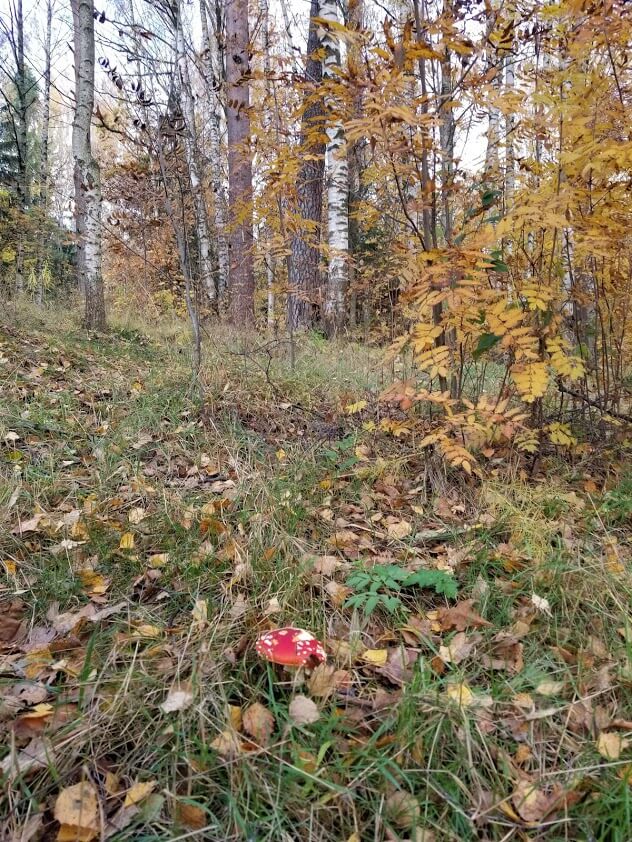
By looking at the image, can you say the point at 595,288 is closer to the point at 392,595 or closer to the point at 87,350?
the point at 392,595

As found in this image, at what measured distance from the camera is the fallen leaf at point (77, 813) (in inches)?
44.0

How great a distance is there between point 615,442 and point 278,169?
3378mm

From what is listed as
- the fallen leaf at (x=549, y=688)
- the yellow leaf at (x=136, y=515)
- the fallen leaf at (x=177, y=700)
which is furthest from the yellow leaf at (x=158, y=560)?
the fallen leaf at (x=549, y=688)

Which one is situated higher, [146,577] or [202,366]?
[202,366]

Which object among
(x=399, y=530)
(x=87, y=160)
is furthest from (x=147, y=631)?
(x=87, y=160)

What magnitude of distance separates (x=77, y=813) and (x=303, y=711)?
59cm

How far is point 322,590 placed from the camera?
194 cm

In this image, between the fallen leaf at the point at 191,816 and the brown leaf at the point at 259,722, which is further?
the brown leaf at the point at 259,722

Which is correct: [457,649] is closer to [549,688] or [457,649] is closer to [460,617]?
[460,617]

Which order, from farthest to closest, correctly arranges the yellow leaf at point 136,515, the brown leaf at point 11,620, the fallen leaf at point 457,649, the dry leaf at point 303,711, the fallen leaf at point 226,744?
the yellow leaf at point 136,515 < the brown leaf at point 11,620 < the fallen leaf at point 457,649 < the dry leaf at point 303,711 < the fallen leaf at point 226,744

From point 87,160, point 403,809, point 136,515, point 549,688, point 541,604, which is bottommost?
point 403,809

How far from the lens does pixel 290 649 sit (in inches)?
56.6

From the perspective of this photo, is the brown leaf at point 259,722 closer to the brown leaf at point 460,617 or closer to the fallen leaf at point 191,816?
the fallen leaf at point 191,816

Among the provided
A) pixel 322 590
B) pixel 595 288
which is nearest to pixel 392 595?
pixel 322 590
